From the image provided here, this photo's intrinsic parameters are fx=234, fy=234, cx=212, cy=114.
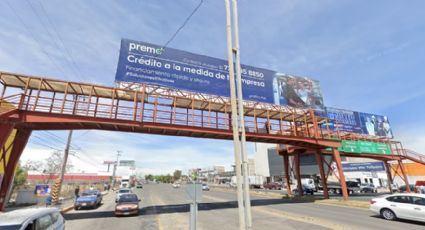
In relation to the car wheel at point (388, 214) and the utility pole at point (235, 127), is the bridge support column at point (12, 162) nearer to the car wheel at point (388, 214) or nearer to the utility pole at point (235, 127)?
the utility pole at point (235, 127)

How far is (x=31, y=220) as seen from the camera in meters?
6.18

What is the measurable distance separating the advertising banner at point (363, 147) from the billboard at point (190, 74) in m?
7.28

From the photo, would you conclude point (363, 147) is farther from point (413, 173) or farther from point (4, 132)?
point (413, 173)

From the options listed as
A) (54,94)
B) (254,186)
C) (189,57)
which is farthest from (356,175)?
(54,94)

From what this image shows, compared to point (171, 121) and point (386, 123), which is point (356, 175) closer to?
point (386, 123)

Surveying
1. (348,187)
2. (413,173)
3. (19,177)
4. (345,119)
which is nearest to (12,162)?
(19,177)

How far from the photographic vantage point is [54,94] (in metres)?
17.5

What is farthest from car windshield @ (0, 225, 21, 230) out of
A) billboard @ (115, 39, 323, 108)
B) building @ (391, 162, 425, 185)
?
building @ (391, 162, 425, 185)

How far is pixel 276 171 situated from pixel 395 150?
4584cm

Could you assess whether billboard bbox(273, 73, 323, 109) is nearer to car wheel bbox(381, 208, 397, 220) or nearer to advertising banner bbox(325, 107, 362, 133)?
advertising banner bbox(325, 107, 362, 133)

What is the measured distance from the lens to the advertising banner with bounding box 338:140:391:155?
2631 centimetres

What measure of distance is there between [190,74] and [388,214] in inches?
690

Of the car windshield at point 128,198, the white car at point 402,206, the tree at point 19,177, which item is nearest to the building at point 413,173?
the white car at point 402,206

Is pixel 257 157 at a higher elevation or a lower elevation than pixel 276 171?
higher
